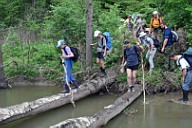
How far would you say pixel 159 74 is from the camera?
37.4 feet

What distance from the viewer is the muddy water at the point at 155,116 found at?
783 cm

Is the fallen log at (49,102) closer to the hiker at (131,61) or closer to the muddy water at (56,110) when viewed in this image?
the muddy water at (56,110)

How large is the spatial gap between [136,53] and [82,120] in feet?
13.4

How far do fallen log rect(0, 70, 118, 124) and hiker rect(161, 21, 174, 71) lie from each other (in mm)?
2289

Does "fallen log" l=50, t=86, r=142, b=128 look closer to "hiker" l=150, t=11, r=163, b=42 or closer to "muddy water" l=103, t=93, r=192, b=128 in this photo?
"muddy water" l=103, t=93, r=192, b=128

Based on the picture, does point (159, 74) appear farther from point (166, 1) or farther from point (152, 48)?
point (166, 1)

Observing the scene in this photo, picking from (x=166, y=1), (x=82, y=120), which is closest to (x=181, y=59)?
(x=82, y=120)

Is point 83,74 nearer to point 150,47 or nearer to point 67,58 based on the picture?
point 67,58

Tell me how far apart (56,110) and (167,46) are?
5.79 meters

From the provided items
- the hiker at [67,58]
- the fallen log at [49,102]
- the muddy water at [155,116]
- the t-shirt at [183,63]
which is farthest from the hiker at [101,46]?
the t-shirt at [183,63]

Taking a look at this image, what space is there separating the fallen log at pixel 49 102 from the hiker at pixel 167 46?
2289 mm

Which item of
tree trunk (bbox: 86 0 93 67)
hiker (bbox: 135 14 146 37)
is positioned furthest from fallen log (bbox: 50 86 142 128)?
hiker (bbox: 135 14 146 37)

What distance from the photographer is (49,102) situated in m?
8.90

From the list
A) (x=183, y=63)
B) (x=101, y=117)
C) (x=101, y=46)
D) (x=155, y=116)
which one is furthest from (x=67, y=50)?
(x=183, y=63)
